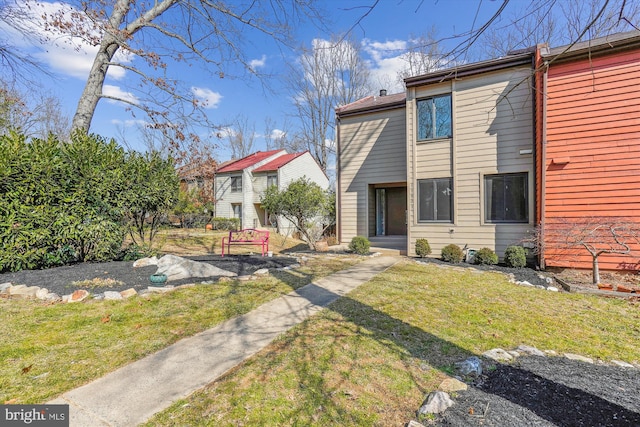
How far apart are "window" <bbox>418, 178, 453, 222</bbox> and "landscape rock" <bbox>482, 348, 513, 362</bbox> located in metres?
6.66

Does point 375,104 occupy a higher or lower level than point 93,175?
higher

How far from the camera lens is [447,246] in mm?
8859

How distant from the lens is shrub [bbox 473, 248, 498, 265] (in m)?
8.20

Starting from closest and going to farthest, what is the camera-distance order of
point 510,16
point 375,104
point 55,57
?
point 510,16 < point 55,57 < point 375,104

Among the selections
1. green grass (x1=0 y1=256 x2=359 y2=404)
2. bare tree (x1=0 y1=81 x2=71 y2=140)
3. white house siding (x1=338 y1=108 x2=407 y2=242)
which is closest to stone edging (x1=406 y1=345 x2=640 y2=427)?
green grass (x1=0 y1=256 x2=359 y2=404)

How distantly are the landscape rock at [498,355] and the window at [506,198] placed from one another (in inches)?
259

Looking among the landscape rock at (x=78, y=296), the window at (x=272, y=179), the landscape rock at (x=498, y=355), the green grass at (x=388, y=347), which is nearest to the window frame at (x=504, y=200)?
the green grass at (x=388, y=347)

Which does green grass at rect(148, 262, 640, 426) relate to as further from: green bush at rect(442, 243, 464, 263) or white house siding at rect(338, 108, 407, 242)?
white house siding at rect(338, 108, 407, 242)

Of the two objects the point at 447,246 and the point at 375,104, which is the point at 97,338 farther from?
the point at 375,104

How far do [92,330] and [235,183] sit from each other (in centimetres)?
2111

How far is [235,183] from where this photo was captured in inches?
942

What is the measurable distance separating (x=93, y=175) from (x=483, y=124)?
1024 cm

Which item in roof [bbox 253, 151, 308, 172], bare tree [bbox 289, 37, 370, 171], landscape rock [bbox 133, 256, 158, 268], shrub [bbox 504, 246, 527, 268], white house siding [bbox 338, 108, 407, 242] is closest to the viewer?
landscape rock [bbox 133, 256, 158, 268]

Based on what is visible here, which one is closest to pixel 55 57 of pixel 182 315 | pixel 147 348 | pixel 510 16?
pixel 182 315
